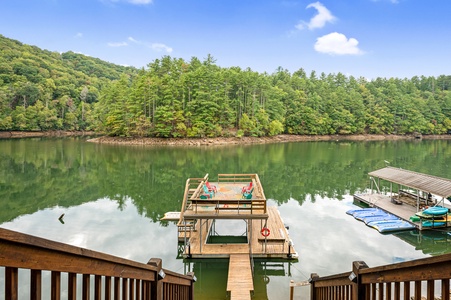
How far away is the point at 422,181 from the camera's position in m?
14.2

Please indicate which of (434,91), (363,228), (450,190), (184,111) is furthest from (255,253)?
(434,91)

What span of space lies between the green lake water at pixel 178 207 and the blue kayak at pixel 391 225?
1.05 feet

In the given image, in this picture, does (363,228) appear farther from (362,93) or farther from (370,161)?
(362,93)

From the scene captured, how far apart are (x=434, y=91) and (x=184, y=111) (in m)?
72.5

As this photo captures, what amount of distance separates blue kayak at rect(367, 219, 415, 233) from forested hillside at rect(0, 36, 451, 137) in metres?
36.0

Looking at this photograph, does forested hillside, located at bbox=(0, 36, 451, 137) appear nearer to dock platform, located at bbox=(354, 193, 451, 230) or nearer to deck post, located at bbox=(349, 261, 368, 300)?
dock platform, located at bbox=(354, 193, 451, 230)

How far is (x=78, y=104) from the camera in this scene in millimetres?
69312

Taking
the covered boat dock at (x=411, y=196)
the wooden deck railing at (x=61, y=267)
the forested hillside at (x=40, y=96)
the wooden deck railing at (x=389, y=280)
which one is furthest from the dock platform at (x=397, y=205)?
the forested hillside at (x=40, y=96)

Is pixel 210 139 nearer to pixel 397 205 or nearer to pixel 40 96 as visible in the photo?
pixel 397 205

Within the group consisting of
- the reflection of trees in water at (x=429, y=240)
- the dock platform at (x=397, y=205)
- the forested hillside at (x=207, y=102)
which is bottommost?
the reflection of trees in water at (x=429, y=240)

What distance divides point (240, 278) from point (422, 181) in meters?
11.0

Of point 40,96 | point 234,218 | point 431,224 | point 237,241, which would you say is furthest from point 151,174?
point 40,96

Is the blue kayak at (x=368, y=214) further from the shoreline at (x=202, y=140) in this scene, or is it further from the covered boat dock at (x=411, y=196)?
the shoreline at (x=202, y=140)

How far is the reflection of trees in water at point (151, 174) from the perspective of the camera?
17.6 m
